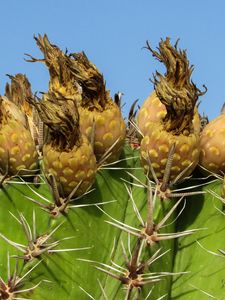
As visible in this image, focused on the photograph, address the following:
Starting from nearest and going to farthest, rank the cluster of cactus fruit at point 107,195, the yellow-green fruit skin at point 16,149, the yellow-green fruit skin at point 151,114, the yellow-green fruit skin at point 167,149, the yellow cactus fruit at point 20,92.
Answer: the cluster of cactus fruit at point 107,195, the yellow-green fruit skin at point 167,149, the yellow-green fruit skin at point 16,149, the yellow-green fruit skin at point 151,114, the yellow cactus fruit at point 20,92

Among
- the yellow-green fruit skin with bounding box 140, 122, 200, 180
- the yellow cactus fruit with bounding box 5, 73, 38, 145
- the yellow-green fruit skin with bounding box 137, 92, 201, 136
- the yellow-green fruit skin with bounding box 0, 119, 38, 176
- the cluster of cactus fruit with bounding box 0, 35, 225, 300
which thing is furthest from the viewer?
the yellow cactus fruit with bounding box 5, 73, 38, 145

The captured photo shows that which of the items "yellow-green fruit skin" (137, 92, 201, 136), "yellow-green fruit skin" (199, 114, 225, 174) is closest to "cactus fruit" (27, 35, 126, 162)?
"yellow-green fruit skin" (137, 92, 201, 136)

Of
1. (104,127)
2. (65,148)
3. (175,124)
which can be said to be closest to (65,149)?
(65,148)

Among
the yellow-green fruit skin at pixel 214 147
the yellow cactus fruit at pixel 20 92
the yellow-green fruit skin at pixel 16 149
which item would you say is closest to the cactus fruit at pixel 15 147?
the yellow-green fruit skin at pixel 16 149

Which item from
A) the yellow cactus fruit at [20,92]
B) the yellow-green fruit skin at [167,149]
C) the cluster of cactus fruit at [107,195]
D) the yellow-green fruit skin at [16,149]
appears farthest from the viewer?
the yellow cactus fruit at [20,92]

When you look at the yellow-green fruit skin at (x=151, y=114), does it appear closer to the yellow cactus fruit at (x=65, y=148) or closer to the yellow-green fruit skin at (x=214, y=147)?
the yellow-green fruit skin at (x=214, y=147)

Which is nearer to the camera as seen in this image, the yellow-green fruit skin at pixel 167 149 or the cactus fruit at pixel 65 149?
the cactus fruit at pixel 65 149

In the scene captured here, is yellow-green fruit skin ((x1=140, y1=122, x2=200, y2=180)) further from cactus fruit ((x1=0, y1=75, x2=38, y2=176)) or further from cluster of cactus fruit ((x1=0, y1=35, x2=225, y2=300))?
cactus fruit ((x1=0, y1=75, x2=38, y2=176))
